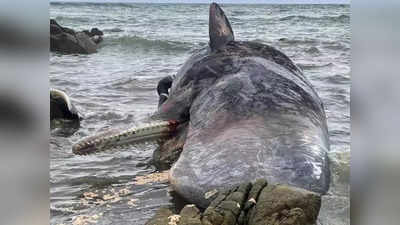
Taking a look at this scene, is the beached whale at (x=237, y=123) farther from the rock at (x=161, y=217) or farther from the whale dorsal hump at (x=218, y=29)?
the rock at (x=161, y=217)

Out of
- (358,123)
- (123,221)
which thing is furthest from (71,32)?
(358,123)

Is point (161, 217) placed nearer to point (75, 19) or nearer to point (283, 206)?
point (283, 206)

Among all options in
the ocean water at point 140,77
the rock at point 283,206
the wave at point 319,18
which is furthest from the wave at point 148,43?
the rock at point 283,206

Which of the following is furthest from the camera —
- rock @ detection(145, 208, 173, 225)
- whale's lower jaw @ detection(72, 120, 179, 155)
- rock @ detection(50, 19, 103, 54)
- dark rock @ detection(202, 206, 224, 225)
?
whale's lower jaw @ detection(72, 120, 179, 155)

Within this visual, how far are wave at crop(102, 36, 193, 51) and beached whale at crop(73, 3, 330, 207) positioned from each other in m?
0.09

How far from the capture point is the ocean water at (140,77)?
12.2ft

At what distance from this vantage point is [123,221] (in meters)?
3.68

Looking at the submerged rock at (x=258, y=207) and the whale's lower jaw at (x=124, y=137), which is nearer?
the submerged rock at (x=258, y=207)

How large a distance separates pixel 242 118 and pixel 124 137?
69 cm

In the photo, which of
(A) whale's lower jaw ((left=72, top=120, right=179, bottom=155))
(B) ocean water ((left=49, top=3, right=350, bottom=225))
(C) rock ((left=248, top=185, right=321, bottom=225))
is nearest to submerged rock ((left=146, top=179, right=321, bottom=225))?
(C) rock ((left=248, top=185, right=321, bottom=225))

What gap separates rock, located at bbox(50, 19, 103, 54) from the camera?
12.1ft

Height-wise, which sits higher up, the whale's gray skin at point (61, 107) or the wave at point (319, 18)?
the wave at point (319, 18)

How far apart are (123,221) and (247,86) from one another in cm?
104

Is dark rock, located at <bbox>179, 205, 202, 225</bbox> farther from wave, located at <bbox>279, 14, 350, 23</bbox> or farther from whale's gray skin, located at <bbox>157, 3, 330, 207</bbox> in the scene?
wave, located at <bbox>279, 14, 350, 23</bbox>
